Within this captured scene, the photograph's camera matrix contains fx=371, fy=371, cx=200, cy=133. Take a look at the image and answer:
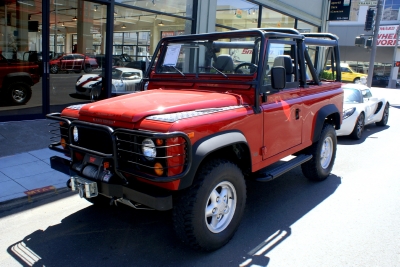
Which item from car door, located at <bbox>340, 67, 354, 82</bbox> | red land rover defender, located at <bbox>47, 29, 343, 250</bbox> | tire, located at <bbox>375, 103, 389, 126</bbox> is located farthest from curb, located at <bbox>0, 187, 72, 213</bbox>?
car door, located at <bbox>340, 67, 354, 82</bbox>

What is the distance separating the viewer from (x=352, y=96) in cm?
944

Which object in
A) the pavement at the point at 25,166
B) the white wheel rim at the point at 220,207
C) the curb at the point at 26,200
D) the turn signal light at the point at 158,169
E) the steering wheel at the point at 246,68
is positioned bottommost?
the curb at the point at 26,200

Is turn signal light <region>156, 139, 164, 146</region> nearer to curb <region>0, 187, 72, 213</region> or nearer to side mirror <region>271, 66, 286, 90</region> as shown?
side mirror <region>271, 66, 286, 90</region>

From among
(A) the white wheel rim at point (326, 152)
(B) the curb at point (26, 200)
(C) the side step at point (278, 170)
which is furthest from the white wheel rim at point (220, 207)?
(A) the white wheel rim at point (326, 152)

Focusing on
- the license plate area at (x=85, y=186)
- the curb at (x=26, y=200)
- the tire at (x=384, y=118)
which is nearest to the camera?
the license plate area at (x=85, y=186)

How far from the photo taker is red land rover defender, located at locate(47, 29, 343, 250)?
307 centimetres

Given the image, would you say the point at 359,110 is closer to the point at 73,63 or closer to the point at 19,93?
the point at 73,63

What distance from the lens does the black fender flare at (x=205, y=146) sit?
3066mm

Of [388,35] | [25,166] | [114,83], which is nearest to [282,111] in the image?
[25,166]

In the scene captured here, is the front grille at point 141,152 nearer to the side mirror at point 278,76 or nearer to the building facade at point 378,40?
the side mirror at point 278,76

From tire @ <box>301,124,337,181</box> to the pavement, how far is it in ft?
11.3

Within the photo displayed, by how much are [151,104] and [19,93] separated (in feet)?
18.2

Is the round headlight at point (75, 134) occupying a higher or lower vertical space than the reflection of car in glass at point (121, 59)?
lower

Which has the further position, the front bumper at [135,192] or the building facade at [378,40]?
the building facade at [378,40]
